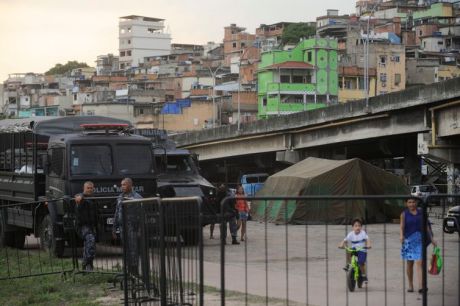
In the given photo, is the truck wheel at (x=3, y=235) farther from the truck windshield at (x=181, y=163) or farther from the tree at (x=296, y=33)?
the tree at (x=296, y=33)

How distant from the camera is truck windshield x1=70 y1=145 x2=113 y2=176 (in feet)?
66.0

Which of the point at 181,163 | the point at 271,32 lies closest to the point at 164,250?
the point at 181,163

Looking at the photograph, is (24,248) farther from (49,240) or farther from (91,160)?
(91,160)

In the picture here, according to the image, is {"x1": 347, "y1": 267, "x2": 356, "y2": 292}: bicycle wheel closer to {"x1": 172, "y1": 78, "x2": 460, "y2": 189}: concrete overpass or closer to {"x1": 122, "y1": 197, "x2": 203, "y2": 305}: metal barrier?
{"x1": 122, "y1": 197, "x2": 203, "y2": 305}: metal barrier

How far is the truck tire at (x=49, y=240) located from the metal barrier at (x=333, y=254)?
11.9m

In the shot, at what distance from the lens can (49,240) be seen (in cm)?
2028

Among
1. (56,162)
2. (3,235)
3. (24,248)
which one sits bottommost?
(24,248)

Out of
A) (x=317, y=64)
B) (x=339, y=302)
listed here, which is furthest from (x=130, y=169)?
(x=317, y=64)

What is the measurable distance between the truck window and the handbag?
13385 millimetres

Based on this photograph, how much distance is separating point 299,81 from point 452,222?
102m

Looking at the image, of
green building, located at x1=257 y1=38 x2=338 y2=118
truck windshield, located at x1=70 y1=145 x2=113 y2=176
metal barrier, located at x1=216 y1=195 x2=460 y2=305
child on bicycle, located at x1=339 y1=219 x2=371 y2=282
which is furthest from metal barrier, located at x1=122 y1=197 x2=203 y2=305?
green building, located at x1=257 y1=38 x2=338 y2=118

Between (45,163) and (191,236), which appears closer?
(191,236)

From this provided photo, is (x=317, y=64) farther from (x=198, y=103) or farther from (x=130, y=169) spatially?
(x=130, y=169)

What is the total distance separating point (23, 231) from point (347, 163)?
1583cm
